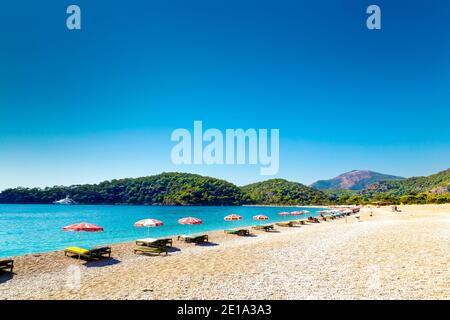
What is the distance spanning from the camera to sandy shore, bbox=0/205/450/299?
9188mm

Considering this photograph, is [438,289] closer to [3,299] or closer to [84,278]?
[84,278]

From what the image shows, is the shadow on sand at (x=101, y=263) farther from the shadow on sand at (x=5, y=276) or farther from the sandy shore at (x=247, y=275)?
the shadow on sand at (x=5, y=276)

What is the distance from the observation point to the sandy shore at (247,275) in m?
9.19

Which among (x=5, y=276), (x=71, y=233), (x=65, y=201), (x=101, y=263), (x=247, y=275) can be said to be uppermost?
(x=247, y=275)

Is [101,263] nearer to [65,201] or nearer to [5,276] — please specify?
[5,276]

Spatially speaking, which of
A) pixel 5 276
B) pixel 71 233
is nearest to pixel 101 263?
pixel 5 276

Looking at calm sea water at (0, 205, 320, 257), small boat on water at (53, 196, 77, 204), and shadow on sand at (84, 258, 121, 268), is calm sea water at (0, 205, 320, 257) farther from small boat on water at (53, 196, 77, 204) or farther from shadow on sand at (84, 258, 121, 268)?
small boat on water at (53, 196, 77, 204)

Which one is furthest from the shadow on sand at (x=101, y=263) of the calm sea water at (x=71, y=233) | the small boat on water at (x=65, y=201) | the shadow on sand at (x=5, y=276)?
the small boat on water at (x=65, y=201)

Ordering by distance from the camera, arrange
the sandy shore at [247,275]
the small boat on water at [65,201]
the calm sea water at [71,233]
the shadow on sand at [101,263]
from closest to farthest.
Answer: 1. the sandy shore at [247,275]
2. the shadow on sand at [101,263]
3. the calm sea water at [71,233]
4. the small boat on water at [65,201]

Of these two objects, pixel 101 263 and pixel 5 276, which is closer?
pixel 5 276

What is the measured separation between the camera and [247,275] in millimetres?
11617

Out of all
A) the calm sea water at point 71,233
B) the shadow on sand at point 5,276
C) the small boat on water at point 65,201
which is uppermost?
the shadow on sand at point 5,276

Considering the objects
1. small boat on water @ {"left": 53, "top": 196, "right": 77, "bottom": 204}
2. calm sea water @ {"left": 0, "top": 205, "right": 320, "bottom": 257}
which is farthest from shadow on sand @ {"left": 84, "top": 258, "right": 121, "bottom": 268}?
small boat on water @ {"left": 53, "top": 196, "right": 77, "bottom": 204}
